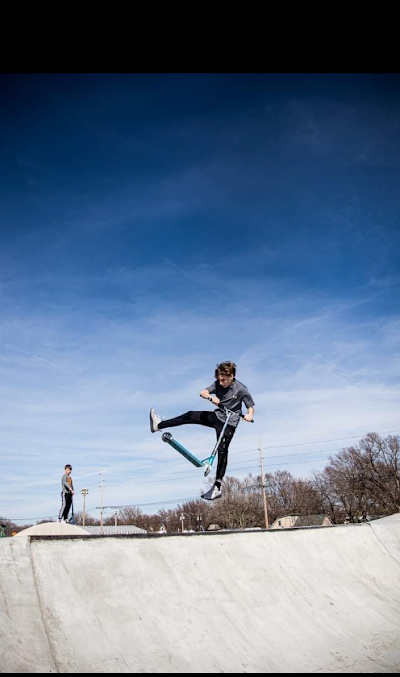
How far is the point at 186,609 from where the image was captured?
4.50 m

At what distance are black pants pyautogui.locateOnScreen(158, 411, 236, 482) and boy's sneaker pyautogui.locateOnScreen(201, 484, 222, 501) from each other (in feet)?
0.50

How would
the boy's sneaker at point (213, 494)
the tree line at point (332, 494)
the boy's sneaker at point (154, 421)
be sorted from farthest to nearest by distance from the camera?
the tree line at point (332, 494) < the boy's sneaker at point (154, 421) < the boy's sneaker at point (213, 494)

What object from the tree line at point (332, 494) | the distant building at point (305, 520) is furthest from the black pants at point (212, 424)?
the distant building at point (305, 520)

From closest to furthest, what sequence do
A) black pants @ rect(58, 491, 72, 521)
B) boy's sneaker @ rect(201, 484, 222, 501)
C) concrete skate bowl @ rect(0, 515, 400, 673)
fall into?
1. concrete skate bowl @ rect(0, 515, 400, 673)
2. boy's sneaker @ rect(201, 484, 222, 501)
3. black pants @ rect(58, 491, 72, 521)

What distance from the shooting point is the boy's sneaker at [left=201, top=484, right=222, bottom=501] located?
6.52 metres

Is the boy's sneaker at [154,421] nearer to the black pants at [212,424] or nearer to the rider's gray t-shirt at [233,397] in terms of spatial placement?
the black pants at [212,424]

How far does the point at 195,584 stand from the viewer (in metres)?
4.89

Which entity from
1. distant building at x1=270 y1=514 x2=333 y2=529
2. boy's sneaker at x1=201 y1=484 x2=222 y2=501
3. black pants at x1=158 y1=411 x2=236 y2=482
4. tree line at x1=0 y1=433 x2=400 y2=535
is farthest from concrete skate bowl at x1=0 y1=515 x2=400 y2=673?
distant building at x1=270 y1=514 x2=333 y2=529

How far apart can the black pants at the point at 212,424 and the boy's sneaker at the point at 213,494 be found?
0.50 ft

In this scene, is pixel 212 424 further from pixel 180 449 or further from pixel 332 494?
pixel 332 494

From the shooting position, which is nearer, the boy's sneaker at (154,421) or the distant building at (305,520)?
the boy's sneaker at (154,421)

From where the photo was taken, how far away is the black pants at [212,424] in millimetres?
6676

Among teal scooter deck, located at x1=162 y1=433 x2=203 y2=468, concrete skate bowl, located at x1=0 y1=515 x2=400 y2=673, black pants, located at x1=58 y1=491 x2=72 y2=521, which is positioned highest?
teal scooter deck, located at x1=162 y1=433 x2=203 y2=468

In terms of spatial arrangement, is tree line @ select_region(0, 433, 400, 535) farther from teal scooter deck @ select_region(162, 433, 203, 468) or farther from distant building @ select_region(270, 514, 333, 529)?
teal scooter deck @ select_region(162, 433, 203, 468)
